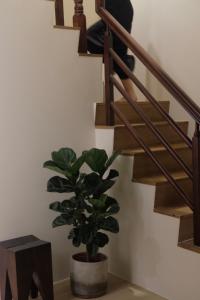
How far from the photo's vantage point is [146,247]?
9.89ft

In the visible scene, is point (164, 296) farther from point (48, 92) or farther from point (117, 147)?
point (48, 92)

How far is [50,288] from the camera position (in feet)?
9.09

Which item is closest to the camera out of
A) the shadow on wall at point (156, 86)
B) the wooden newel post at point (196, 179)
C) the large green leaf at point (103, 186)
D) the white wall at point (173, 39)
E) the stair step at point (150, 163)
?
the wooden newel post at point (196, 179)

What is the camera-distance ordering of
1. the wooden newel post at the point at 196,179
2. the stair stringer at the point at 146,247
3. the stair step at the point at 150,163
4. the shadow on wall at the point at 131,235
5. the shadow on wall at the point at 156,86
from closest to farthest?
the wooden newel post at the point at 196,179 < the stair stringer at the point at 146,247 < the shadow on wall at the point at 131,235 < the stair step at the point at 150,163 < the shadow on wall at the point at 156,86

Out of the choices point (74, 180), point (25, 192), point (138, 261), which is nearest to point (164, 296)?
point (138, 261)

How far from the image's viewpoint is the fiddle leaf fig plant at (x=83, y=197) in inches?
111

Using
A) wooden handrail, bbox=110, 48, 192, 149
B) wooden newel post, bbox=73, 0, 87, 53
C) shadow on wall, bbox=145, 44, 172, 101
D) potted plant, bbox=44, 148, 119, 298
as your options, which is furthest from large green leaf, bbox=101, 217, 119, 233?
shadow on wall, bbox=145, 44, 172, 101

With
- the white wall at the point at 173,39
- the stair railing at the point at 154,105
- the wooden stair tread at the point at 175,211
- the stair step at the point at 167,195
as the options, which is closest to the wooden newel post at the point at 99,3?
the stair railing at the point at 154,105

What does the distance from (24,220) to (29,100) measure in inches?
33.1

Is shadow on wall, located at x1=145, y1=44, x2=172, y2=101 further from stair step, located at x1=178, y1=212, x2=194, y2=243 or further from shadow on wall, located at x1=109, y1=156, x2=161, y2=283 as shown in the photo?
stair step, located at x1=178, y1=212, x2=194, y2=243

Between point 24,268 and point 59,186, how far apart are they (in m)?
0.56

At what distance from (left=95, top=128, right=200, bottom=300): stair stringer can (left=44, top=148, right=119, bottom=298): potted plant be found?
9.0 inches

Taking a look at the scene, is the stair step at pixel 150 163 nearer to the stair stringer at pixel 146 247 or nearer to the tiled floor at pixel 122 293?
the stair stringer at pixel 146 247

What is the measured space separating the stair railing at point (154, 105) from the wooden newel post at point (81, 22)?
0.13m
